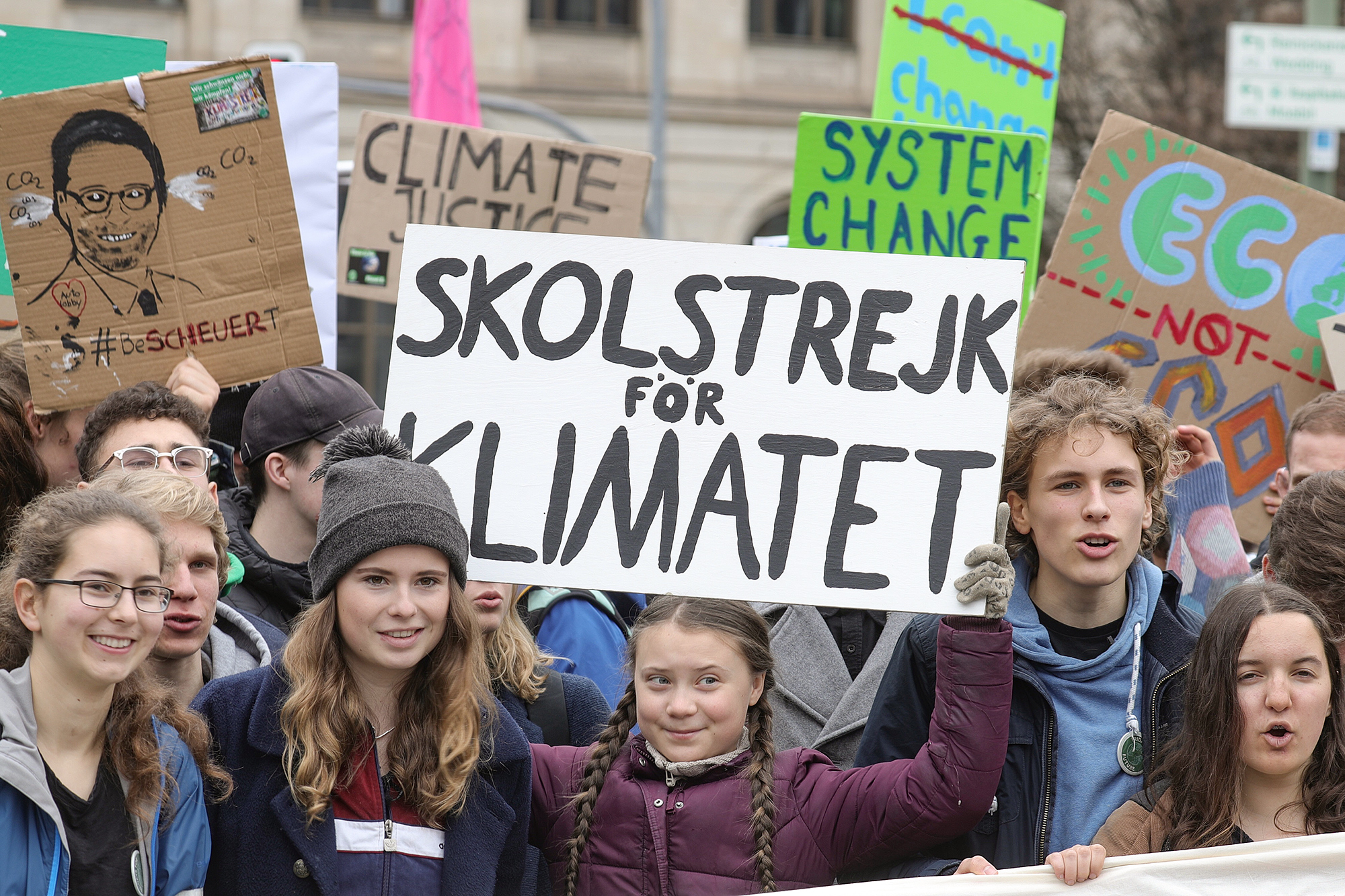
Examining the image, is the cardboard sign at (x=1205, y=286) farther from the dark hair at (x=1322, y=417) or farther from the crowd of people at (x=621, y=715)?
the crowd of people at (x=621, y=715)

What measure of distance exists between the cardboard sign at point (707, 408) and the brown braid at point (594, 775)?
0.25 meters

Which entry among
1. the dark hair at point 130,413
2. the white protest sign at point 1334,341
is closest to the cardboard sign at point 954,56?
the white protest sign at point 1334,341

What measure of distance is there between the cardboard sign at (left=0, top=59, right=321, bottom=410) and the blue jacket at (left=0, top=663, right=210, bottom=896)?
63.3 inches

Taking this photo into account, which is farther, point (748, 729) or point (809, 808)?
point (748, 729)

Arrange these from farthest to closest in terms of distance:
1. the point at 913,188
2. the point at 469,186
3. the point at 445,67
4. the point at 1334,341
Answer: the point at 445,67
the point at 469,186
the point at 913,188
the point at 1334,341

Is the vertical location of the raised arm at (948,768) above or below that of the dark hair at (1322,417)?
below

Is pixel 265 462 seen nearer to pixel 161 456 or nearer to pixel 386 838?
pixel 161 456

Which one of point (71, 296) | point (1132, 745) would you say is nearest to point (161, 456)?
point (71, 296)

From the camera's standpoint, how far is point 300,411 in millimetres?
3459

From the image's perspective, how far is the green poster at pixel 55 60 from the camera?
413 centimetres

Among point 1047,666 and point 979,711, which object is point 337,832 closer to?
point 979,711

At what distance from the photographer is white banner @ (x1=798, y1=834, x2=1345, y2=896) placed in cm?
232

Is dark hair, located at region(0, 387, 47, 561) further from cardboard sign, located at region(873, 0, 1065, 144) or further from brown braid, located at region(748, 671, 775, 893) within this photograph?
cardboard sign, located at region(873, 0, 1065, 144)

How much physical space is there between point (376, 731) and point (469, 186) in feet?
9.86
